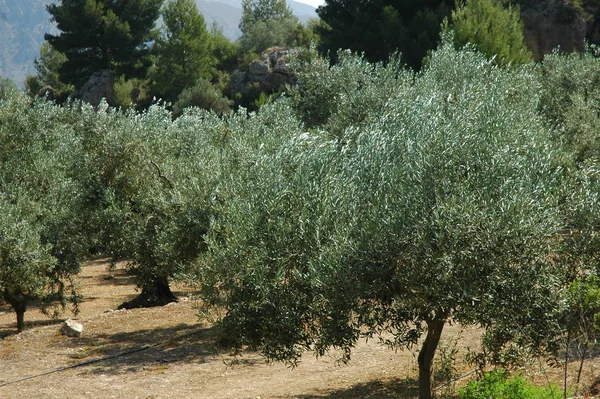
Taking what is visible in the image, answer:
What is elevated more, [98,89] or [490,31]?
[98,89]

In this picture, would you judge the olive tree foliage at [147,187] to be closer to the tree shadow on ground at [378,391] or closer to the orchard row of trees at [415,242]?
the orchard row of trees at [415,242]

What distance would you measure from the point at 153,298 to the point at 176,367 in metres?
8.56

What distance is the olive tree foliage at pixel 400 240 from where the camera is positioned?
33.5 feet

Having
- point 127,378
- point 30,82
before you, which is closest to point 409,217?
point 127,378

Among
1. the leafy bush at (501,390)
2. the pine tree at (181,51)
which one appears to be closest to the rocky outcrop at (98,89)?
the pine tree at (181,51)

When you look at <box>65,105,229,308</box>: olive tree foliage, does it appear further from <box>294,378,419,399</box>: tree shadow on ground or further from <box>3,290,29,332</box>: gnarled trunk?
<box>294,378,419,399</box>: tree shadow on ground

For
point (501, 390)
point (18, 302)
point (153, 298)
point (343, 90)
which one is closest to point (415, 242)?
point (501, 390)

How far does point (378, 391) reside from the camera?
1543 cm

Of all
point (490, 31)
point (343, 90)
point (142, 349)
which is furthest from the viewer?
point (490, 31)

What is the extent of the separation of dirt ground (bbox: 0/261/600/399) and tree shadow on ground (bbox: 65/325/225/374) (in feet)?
0.09

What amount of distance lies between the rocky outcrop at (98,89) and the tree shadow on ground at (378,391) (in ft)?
177

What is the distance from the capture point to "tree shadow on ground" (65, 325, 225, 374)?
757 inches

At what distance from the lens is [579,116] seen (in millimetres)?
25547

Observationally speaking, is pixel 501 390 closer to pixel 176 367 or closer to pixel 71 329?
pixel 176 367
